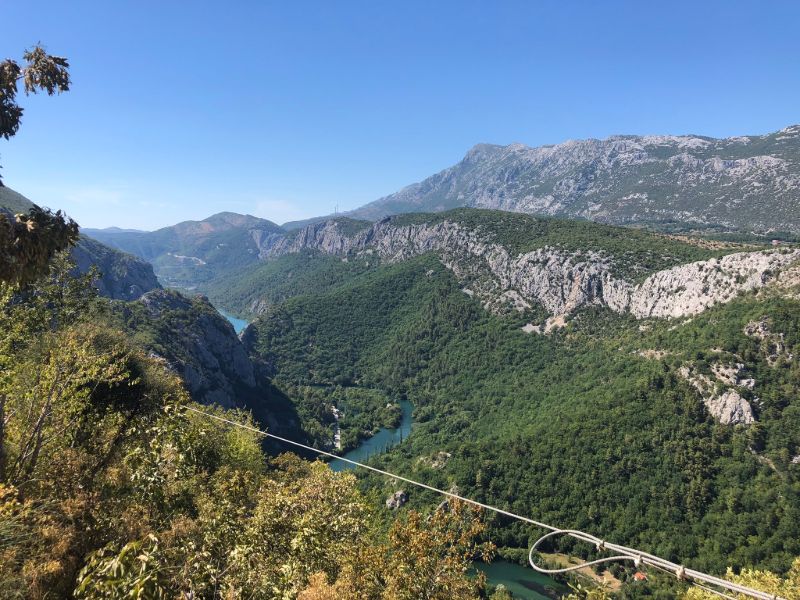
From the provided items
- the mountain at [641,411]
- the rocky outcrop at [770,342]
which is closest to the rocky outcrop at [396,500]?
the mountain at [641,411]

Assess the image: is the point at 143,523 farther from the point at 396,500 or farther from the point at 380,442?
the point at 380,442

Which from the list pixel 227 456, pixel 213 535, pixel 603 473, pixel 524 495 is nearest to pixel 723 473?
pixel 603 473

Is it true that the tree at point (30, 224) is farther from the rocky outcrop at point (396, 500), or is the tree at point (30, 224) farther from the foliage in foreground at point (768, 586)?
the rocky outcrop at point (396, 500)

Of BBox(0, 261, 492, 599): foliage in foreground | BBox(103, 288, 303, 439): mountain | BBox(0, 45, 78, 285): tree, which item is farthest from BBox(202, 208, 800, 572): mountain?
BBox(0, 45, 78, 285): tree

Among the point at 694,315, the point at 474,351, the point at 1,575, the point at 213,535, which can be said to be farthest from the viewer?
the point at 474,351

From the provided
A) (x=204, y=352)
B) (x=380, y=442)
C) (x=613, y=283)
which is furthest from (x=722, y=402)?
(x=204, y=352)

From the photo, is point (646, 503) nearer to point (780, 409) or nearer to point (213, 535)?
point (780, 409)
